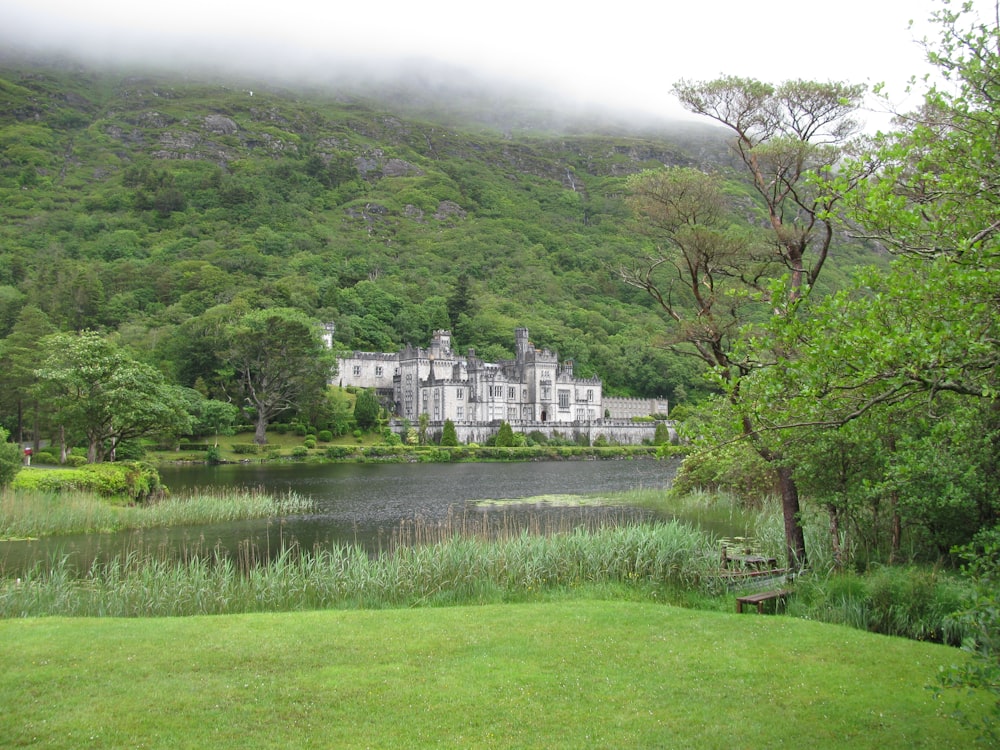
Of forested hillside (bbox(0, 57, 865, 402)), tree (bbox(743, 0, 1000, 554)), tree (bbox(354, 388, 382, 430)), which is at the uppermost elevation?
forested hillside (bbox(0, 57, 865, 402))

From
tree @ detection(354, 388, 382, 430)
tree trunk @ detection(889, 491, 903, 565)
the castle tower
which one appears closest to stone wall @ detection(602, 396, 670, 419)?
the castle tower

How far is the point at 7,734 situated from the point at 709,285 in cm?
1606

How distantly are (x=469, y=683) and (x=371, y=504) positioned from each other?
29.1m

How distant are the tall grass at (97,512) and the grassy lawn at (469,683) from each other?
16145 mm

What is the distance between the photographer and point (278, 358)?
266 ft

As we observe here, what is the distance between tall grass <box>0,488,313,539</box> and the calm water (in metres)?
1.03

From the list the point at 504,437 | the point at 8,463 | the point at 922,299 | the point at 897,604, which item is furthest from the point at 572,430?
the point at 922,299

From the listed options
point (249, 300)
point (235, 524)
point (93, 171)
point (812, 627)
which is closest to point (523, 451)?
point (249, 300)

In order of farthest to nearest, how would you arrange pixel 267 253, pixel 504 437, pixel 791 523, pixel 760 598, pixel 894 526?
pixel 267 253 < pixel 504 437 < pixel 791 523 < pixel 894 526 < pixel 760 598

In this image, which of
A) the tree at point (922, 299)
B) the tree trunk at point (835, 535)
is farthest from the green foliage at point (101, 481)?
the tree at point (922, 299)

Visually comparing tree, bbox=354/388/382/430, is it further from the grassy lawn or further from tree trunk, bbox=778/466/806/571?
the grassy lawn

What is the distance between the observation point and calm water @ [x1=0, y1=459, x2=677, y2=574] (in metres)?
23.9

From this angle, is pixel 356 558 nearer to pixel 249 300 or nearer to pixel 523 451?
pixel 523 451

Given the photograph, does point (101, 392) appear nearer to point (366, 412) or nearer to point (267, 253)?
point (366, 412)
